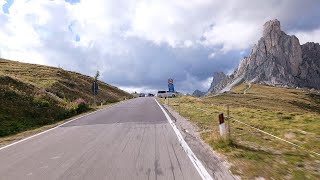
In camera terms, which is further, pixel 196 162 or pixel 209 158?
pixel 209 158

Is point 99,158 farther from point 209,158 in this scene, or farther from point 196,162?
point 209,158

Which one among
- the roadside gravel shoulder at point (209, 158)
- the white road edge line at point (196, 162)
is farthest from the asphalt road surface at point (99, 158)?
the roadside gravel shoulder at point (209, 158)

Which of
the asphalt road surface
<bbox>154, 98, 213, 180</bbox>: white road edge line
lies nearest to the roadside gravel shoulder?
<bbox>154, 98, 213, 180</bbox>: white road edge line

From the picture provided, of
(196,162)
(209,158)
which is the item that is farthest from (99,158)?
(209,158)

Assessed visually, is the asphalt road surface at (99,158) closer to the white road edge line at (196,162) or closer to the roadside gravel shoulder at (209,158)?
the white road edge line at (196,162)

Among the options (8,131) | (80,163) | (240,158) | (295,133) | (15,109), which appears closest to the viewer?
(80,163)

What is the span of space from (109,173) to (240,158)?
12.1ft

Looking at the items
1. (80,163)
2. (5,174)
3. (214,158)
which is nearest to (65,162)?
(80,163)

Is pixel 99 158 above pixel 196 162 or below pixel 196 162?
above

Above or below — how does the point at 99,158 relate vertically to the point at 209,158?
above

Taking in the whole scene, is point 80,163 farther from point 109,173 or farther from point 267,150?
point 267,150

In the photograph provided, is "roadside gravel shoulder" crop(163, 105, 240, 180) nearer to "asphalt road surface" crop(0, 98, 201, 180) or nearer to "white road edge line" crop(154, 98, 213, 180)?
"white road edge line" crop(154, 98, 213, 180)

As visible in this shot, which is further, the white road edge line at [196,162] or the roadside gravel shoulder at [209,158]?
the roadside gravel shoulder at [209,158]

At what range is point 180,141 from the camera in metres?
13.7
